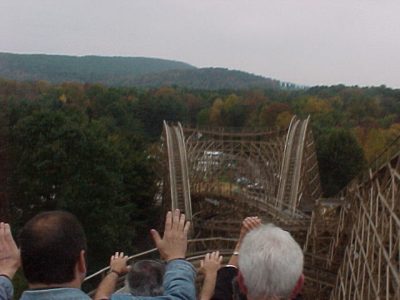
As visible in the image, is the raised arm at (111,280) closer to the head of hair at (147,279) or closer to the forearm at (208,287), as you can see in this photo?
the head of hair at (147,279)

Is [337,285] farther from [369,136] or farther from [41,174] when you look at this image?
[369,136]

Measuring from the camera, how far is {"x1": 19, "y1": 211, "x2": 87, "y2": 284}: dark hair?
1.87 meters

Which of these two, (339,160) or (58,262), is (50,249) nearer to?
(58,262)

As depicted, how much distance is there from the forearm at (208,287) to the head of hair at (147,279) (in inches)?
6.6

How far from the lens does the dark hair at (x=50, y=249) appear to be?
1.87 m

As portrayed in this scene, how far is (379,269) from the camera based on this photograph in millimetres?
5977

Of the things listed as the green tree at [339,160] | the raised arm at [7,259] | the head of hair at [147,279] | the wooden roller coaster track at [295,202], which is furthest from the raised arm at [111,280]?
the green tree at [339,160]

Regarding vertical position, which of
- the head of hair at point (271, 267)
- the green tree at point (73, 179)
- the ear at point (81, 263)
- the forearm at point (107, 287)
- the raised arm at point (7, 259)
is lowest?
the green tree at point (73, 179)

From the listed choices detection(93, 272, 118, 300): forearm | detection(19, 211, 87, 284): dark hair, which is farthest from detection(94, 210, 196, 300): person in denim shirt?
detection(19, 211, 87, 284): dark hair

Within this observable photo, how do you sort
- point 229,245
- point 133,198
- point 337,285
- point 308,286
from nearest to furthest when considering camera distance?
point 337,285 < point 308,286 < point 229,245 < point 133,198

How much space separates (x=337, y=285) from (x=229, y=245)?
94.9 inches

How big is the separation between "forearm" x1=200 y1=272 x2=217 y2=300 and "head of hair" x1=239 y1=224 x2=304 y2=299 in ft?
1.54

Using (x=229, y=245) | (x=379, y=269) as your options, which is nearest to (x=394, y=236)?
(x=379, y=269)

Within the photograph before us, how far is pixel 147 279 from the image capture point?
2369 millimetres
